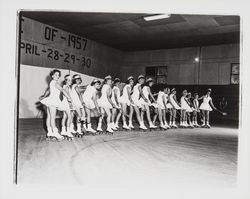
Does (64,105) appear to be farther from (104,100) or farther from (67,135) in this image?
(104,100)

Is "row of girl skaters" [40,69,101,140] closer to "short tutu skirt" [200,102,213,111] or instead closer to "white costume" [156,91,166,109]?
"white costume" [156,91,166,109]

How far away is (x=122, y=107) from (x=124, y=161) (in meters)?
2.86

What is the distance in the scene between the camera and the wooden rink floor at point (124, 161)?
2.89 m

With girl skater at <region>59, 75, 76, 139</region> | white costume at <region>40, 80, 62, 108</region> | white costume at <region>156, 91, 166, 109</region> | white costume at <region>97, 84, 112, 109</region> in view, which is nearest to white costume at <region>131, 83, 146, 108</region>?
white costume at <region>156, 91, 166, 109</region>

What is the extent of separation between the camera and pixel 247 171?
2957 millimetres

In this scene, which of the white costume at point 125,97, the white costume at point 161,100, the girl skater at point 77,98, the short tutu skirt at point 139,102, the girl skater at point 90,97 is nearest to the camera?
the girl skater at point 77,98

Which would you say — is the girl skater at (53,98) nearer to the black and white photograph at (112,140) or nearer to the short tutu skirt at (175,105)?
the black and white photograph at (112,140)

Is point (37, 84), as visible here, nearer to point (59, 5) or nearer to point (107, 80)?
point (107, 80)

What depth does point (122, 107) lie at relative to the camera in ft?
20.3

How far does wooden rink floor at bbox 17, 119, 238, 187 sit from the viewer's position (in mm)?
2891

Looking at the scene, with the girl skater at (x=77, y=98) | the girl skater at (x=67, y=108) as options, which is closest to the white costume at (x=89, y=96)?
the girl skater at (x=77, y=98)

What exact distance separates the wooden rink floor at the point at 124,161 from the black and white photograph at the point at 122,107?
1cm

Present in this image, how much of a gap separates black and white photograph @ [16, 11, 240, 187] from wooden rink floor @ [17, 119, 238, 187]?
0.01 meters

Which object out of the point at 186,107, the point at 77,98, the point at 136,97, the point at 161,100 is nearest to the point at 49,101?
the point at 77,98
